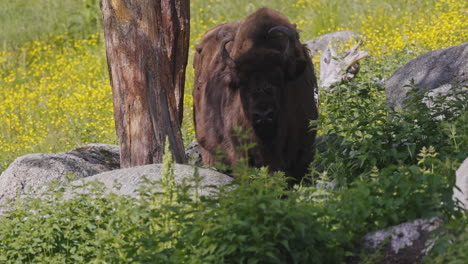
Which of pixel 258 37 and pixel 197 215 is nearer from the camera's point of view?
pixel 197 215

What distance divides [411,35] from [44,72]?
9290 millimetres

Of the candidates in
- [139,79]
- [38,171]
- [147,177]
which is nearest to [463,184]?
[147,177]

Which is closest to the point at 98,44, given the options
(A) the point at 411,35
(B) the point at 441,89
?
(A) the point at 411,35

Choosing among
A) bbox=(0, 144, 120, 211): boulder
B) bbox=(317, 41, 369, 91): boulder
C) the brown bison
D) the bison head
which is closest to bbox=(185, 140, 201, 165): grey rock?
the brown bison

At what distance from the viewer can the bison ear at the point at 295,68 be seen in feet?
30.6

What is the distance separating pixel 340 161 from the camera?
23.5 ft

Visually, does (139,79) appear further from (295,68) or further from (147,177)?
(295,68)

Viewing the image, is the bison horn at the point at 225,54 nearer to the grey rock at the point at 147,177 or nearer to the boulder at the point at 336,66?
the grey rock at the point at 147,177

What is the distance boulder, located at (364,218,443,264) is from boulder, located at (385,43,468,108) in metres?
5.08

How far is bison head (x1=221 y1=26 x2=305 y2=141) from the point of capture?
8.74 metres

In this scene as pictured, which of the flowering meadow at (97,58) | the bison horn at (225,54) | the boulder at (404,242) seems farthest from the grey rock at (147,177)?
the flowering meadow at (97,58)

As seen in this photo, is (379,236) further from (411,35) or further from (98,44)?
(98,44)

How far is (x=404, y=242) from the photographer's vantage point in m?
5.10

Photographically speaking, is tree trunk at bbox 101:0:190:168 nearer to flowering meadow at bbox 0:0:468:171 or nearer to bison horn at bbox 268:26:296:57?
bison horn at bbox 268:26:296:57
